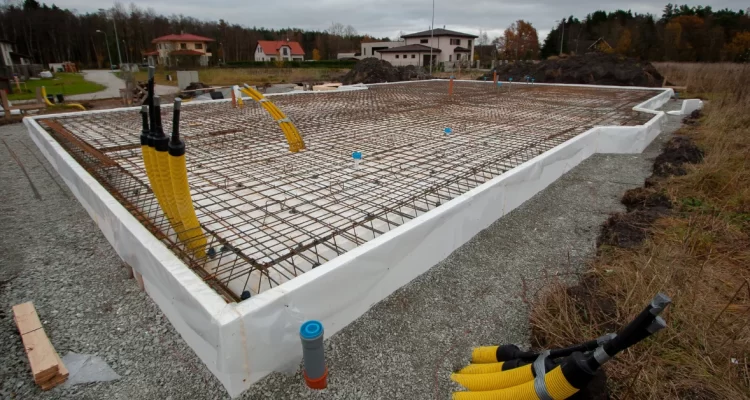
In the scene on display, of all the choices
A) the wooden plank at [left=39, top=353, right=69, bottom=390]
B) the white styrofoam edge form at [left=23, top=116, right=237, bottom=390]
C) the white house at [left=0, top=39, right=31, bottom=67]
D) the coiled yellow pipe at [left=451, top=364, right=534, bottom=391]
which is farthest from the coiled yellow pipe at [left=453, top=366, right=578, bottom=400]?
the white house at [left=0, top=39, right=31, bottom=67]

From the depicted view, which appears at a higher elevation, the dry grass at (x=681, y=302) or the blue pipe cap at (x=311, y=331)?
the blue pipe cap at (x=311, y=331)

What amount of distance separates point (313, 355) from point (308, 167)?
2792 millimetres

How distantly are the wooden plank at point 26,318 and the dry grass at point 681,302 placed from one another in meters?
2.80

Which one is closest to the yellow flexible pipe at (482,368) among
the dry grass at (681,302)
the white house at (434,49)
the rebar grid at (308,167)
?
the dry grass at (681,302)

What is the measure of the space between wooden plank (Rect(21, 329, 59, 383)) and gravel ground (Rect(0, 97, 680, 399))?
89 mm

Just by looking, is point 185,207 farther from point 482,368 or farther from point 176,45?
point 176,45

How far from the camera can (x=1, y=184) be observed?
4707 millimetres

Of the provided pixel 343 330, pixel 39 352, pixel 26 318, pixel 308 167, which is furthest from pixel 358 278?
pixel 308 167

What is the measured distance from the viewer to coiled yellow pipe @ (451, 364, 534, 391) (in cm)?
163

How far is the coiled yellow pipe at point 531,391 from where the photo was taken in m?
1.44

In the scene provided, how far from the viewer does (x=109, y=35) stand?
49062mm

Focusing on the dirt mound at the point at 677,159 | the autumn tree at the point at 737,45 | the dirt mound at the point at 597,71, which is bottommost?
the dirt mound at the point at 677,159

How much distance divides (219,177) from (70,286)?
1.63 m

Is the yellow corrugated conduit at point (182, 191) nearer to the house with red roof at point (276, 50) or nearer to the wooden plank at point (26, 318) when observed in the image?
the wooden plank at point (26, 318)
